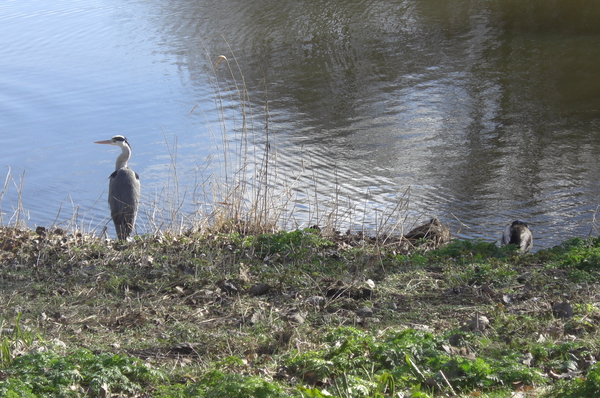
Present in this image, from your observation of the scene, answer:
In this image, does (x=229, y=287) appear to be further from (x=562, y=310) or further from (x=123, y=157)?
(x=123, y=157)

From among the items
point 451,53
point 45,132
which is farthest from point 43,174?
point 451,53

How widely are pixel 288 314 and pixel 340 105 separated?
982 cm

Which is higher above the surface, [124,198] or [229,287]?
[229,287]

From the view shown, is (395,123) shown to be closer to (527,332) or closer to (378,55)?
(378,55)

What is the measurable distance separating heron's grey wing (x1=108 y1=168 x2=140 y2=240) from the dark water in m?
0.27

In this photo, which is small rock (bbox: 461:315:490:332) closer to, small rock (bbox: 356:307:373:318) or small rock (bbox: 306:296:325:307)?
small rock (bbox: 356:307:373:318)

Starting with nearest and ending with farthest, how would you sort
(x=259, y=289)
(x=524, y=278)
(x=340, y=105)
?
(x=259, y=289), (x=524, y=278), (x=340, y=105)

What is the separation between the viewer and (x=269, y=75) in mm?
16344

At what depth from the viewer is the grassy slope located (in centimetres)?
318

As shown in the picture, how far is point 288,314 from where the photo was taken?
453 cm

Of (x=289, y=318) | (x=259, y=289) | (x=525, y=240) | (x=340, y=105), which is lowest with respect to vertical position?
(x=525, y=240)

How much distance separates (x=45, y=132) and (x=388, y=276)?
401 inches

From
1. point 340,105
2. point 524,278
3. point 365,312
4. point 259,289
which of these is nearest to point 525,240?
point 524,278

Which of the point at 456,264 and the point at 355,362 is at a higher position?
the point at 355,362
